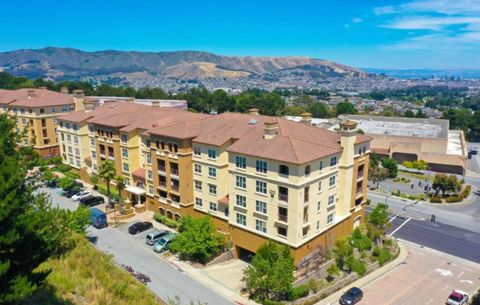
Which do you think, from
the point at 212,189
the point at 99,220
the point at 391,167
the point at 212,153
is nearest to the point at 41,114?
the point at 99,220

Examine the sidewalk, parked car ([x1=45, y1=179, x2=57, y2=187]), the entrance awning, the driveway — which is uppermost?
the entrance awning

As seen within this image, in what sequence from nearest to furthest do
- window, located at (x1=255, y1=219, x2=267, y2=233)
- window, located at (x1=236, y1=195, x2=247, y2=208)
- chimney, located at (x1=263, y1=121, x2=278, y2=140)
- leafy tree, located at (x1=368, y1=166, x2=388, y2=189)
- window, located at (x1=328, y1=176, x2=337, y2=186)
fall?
1. window, located at (x1=255, y1=219, x2=267, y2=233)
2. chimney, located at (x1=263, y1=121, x2=278, y2=140)
3. window, located at (x1=236, y1=195, x2=247, y2=208)
4. window, located at (x1=328, y1=176, x2=337, y2=186)
5. leafy tree, located at (x1=368, y1=166, x2=388, y2=189)

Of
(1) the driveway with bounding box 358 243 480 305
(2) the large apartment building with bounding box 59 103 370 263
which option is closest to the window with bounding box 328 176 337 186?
(2) the large apartment building with bounding box 59 103 370 263

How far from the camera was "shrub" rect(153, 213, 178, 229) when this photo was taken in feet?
186

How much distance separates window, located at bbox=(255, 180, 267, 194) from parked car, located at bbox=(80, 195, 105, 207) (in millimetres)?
31760

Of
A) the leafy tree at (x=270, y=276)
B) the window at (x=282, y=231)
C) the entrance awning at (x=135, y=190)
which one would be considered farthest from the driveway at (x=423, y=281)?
the entrance awning at (x=135, y=190)

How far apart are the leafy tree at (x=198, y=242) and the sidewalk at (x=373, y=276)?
46.5 feet

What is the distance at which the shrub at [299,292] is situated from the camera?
40.8 m

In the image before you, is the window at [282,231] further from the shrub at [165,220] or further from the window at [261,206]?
the shrub at [165,220]

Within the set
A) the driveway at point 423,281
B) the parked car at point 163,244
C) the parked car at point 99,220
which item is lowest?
the driveway at point 423,281

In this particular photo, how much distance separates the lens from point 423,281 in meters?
46.5

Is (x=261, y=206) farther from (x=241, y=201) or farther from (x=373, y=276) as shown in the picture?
(x=373, y=276)

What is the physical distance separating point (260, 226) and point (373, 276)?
49.6ft

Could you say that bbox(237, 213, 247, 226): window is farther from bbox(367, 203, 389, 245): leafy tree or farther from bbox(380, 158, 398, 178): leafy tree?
bbox(380, 158, 398, 178): leafy tree
